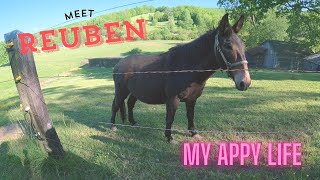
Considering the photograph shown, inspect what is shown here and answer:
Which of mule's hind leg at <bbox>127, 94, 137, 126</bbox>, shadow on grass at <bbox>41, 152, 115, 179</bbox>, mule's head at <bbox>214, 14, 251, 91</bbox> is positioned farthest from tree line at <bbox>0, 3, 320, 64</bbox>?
shadow on grass at <bbox>41, 152, 115, 179</bbox>

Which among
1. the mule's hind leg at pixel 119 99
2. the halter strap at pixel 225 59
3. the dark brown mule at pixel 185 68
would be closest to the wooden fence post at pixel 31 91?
the dark brown mule at pixel 185 68

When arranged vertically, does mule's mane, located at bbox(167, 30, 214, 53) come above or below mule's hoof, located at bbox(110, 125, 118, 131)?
above

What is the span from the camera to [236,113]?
8.84 meters

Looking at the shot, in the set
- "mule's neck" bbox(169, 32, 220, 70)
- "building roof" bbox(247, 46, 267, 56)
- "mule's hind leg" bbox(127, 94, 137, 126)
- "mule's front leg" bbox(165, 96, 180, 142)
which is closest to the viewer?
"mule's neck" bbox(169, 32, 220, 70)

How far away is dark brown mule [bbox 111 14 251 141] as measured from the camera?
4.94m

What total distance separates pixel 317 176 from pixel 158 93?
3.41m

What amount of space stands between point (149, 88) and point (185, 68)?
1124 millimetres

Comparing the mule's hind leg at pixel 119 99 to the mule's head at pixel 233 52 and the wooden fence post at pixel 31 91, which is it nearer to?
the wooden fence post at pixel 31 91

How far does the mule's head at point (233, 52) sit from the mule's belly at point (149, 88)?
1914 mm

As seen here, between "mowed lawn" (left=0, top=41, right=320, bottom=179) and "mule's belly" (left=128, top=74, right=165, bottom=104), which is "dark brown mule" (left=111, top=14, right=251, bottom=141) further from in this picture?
"mowed lawn" (left=0, top=41, right=320, bottom=179)

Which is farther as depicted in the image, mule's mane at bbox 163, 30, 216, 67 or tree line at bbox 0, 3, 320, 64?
tree line at bbox 0, 3, 320, 64

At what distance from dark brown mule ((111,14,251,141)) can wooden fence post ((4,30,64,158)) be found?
1.59 m

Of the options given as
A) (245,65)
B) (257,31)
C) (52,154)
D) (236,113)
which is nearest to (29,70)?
(52,154)

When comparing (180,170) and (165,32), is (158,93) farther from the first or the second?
(165,32)
